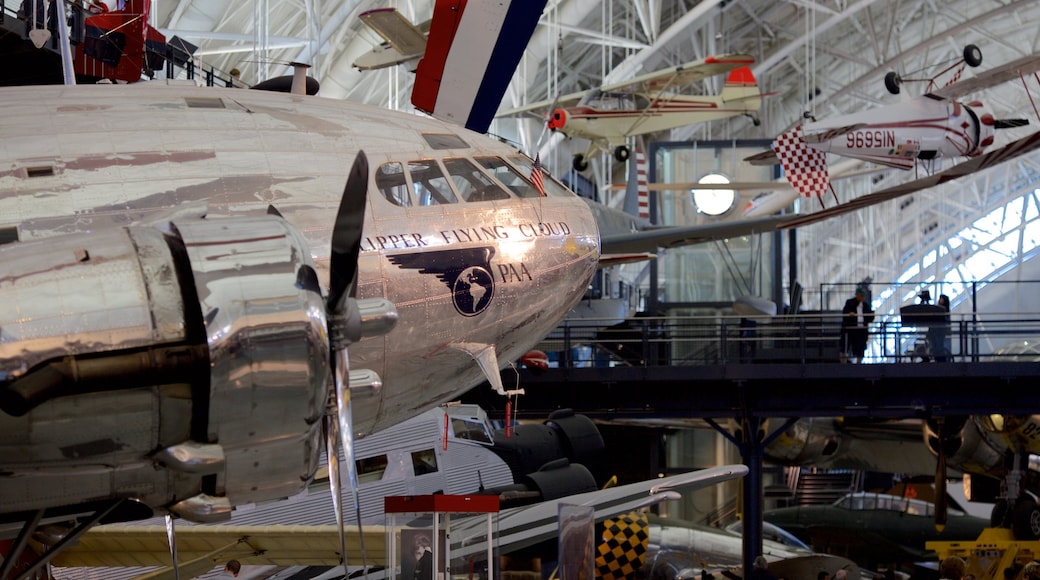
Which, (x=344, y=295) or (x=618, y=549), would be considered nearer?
(x=344, y=295)

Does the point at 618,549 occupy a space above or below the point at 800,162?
below

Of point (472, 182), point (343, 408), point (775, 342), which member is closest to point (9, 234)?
point (343, 408)

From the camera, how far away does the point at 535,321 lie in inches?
Result: 366

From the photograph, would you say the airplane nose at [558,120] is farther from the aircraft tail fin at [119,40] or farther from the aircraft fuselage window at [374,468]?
the aircraft fuselage window at [374,468]

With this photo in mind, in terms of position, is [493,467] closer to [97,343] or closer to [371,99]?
[97,343]

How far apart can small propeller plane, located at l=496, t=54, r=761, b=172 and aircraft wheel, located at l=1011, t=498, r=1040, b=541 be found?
1548 centimetres

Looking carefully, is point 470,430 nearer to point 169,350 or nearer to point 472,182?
point 472,182

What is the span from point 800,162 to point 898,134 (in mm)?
3262

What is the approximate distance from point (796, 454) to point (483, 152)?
2272 cm

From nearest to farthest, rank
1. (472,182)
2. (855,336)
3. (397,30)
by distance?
(472,182) → (855,336) → (397,30)

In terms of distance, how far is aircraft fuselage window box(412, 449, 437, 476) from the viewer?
17.1 metres

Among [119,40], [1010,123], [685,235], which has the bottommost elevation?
[685,235]

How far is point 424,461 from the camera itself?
17203 mm

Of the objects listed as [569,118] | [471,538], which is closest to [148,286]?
[471,538]
